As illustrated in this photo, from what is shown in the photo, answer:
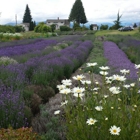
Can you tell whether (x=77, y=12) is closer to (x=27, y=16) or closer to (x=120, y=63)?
(x=27, y=16)

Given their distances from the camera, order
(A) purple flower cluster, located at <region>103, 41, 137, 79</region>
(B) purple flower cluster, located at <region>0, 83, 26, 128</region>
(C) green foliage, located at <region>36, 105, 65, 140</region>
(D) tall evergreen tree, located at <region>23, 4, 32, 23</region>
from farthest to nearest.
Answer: (D) tall evergreen tree, located at <region>23, 4, 32, 23</region> < (A) purple flower cluster, located at <region>103, 41, 137, 79</region> < (B) purple flower cluster, located at <region>0, 83, 26, 128</region> < (C) green foliage, located at <region>36, 105, 65, 140</region>

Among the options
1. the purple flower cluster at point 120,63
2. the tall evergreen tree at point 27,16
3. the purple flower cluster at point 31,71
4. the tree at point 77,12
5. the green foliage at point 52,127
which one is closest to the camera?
the green foliage at point 52,127

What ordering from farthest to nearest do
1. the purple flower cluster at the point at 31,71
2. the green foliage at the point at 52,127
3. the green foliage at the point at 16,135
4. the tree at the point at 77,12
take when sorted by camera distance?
1. the tree at the point at 77,12
2. the purple flower cluster at the point at 31,71
3. the green foliage at the point at 52,127
4. the green foliage at the point at 16,135

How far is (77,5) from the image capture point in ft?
250

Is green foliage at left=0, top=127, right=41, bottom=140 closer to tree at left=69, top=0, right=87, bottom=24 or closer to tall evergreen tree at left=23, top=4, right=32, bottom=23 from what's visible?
tree at left=69, top=0, right=87, bottom=24

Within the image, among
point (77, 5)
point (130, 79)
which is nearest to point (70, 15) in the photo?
point (77, 5)

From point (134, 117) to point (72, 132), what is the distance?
680 millimetres

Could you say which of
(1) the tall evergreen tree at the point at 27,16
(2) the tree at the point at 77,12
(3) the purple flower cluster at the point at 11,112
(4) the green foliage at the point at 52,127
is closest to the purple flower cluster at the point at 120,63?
(4) the green foliage at the point at 52,127

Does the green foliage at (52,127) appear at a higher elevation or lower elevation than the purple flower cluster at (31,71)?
lower

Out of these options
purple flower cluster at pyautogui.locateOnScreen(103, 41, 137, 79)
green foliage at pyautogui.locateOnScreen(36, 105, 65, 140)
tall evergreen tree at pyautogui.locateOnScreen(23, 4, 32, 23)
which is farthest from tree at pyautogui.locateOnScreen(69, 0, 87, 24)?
green foliage at pyautogui.locateOnScreen(36, 105, 65, 140)

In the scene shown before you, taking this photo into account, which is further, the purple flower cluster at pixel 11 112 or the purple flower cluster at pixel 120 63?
the purple flower cluster at pixel 120 63

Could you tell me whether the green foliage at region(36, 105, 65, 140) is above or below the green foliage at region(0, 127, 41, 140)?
below

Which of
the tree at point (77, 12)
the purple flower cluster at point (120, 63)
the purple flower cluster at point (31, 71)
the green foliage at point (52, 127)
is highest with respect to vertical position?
the tree at point (77, 12)

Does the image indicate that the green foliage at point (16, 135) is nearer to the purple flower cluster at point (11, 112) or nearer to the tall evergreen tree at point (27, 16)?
the purple flower cluster at point (11, 112)
